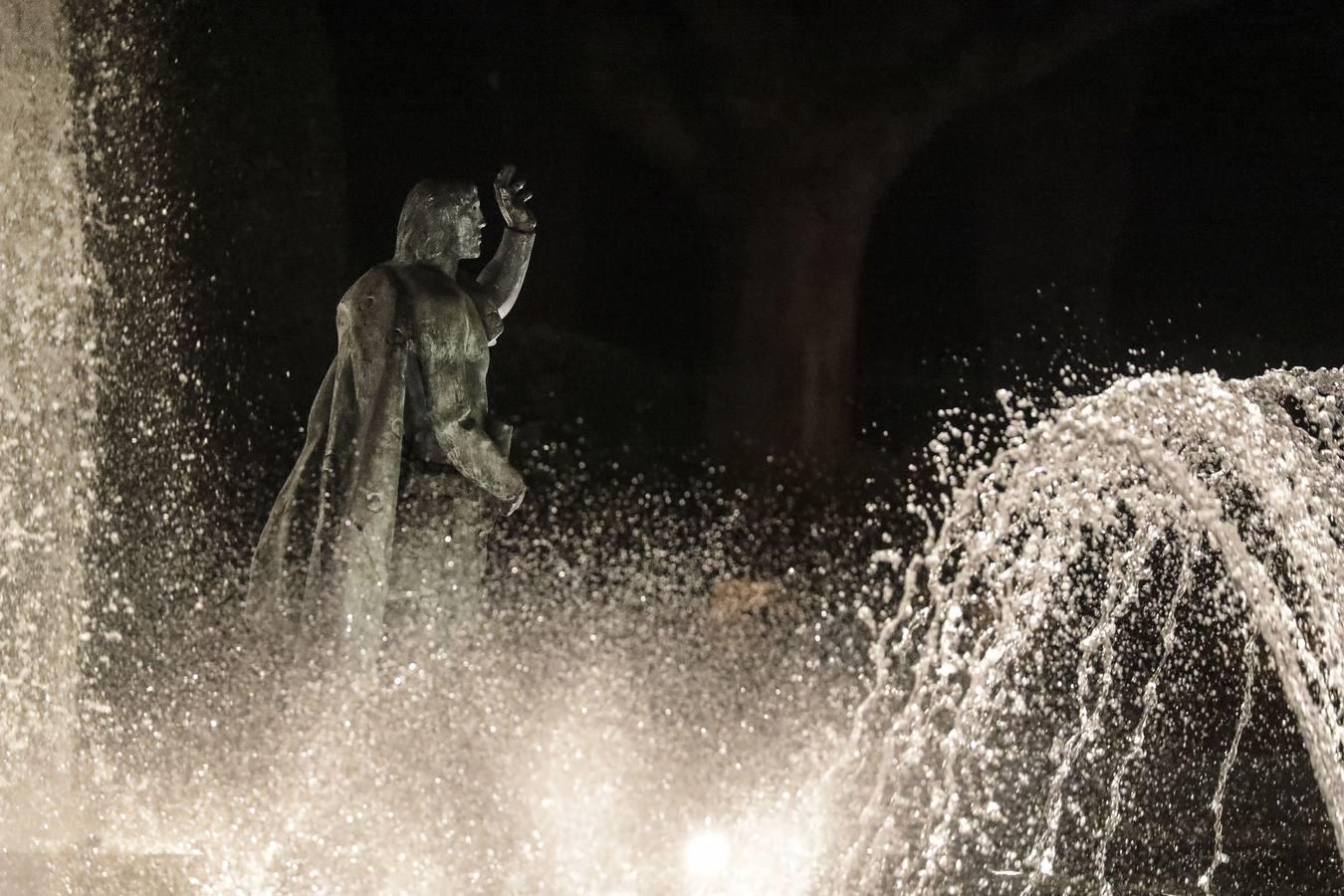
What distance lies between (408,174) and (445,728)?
659 centimetres

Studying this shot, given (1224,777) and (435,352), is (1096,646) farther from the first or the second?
(435,352)

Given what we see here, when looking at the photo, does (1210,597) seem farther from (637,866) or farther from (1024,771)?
(637,866)

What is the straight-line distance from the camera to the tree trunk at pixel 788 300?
11.3 m

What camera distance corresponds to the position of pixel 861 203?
11.6m

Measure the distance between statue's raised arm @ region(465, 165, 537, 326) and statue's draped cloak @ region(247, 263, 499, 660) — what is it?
0.34 meters

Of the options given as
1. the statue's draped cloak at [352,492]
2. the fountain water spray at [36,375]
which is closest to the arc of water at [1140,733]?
the statue's draped cloak at [352,492]

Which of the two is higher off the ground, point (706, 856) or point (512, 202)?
point (512, 202)

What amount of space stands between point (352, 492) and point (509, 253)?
0.92 m

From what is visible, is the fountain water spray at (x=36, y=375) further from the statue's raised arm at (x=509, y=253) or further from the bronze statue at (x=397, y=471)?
the statue's raised arm at (x=509, y=253)

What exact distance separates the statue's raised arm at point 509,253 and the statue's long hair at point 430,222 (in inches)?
9.1

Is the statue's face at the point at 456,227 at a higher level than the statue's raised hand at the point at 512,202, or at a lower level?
lower

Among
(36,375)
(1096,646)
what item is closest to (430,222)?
(36,375)

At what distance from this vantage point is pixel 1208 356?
35.9ft

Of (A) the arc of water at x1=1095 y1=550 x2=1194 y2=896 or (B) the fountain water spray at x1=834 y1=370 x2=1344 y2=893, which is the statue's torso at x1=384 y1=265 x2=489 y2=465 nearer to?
(B) the fountain water spray at x1=834 y1=370 x2=1344 y2=893
